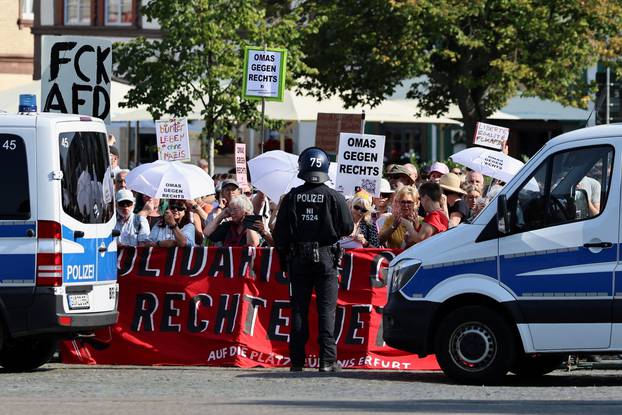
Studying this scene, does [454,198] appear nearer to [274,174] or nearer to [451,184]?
[451,184]

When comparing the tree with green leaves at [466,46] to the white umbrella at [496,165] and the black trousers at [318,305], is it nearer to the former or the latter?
the white umbrella at [496,165]

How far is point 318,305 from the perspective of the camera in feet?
47.6

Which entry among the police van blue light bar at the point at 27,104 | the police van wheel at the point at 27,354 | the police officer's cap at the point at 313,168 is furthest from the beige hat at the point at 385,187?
the police van blue light bar at the point at 27,104

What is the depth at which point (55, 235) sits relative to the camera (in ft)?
45.6

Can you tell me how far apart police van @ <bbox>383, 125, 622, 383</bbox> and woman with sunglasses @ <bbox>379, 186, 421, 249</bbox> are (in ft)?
5.05

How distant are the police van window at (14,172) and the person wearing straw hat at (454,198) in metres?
4.68

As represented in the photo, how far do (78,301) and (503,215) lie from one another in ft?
12.4

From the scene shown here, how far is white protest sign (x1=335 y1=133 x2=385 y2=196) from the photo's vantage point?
1755 cm

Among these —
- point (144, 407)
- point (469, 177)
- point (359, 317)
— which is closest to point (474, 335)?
point (359, 317)

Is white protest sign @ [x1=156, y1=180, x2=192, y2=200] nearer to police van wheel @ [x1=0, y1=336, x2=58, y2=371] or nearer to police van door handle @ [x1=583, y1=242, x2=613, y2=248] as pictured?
police van wheel @ [x1=0, y1=336, x2=58, y2=371]

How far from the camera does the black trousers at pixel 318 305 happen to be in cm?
1445

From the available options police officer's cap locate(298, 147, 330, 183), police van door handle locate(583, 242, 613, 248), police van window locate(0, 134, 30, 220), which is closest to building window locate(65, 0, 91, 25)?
police officer's cap locate(298, 147, 330, 183)

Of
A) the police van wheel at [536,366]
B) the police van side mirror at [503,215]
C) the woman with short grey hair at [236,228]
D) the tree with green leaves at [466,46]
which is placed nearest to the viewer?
the police van side mirror at [503,215]

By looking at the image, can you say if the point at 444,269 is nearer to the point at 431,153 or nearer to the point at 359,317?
the point at 359,317
